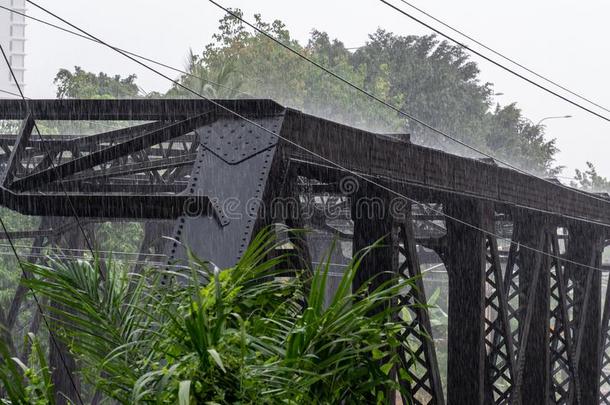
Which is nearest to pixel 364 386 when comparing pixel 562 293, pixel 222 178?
pixel 222 178

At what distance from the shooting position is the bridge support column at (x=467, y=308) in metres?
10.5

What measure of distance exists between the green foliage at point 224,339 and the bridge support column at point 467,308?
510cm

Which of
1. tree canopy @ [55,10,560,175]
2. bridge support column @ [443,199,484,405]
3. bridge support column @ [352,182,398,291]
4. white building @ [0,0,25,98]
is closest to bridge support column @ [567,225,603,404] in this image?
bridge support column @ [443,199,484,405]

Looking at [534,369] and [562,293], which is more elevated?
[562,293]

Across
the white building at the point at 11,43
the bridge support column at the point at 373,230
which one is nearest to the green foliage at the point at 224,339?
the bridge support column at the point at 373,230

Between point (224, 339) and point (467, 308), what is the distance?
250 inches

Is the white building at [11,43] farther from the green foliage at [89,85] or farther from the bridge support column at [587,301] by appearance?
the bridge support column at [587,301]

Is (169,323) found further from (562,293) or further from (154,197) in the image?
(562,293)

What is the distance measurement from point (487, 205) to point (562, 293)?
374cm

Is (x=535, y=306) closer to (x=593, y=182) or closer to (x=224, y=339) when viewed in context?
(x=224, y=339)

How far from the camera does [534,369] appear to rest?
13.3 meters

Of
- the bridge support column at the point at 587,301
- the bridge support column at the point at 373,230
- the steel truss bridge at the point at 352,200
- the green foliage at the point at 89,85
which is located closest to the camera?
the steel truss bridge at the point at 352,200

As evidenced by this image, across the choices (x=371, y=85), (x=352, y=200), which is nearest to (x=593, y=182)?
(x=371, y=85)

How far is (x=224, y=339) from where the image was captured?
183 inches
